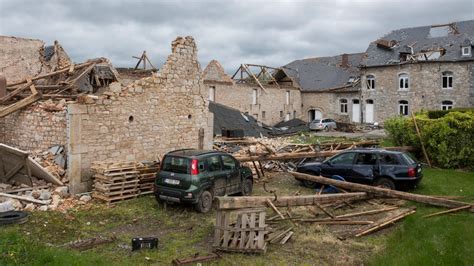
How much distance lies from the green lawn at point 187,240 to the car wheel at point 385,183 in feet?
4.99

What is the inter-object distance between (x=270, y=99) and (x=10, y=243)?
34.9 m

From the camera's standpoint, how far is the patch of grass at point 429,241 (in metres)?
7.57

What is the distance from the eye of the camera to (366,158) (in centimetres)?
1373

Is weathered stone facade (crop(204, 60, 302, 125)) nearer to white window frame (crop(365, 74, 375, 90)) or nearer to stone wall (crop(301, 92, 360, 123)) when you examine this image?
stone wall (crop(301, 92, 360, 123))

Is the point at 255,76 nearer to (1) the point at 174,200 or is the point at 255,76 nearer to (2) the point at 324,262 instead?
(1) the point at 174,200

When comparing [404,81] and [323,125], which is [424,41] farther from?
[323,125]

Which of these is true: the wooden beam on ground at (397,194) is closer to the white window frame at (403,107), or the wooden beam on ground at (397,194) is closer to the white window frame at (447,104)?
the white window frame at (447,104)

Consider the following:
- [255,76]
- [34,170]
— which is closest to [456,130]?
[34,170]

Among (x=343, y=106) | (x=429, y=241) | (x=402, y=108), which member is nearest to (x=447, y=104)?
(x=402, y=108)

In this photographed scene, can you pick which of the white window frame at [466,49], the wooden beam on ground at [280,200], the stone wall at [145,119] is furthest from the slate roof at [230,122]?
the white window frame at [466,49]

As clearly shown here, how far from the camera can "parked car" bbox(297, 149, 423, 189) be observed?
1309 centimetres

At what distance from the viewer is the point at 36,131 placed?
14375 millimetres

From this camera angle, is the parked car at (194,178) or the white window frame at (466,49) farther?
the white window frame at (466,49)

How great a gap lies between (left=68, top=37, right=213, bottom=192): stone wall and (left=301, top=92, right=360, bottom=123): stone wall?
2814 cm
